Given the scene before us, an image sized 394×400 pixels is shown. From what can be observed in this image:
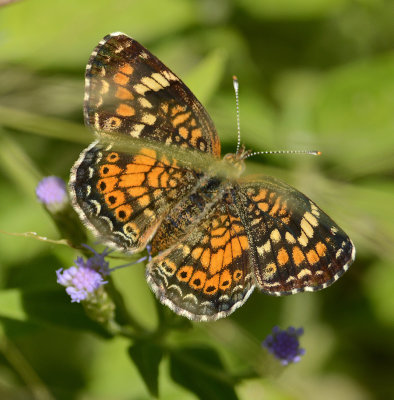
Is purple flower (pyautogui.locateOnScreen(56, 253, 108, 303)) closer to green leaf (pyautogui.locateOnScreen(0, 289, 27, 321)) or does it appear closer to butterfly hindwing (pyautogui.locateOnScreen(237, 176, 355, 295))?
green leaf (pyautogui.locateOnScreen(0, 289, 27, 321))

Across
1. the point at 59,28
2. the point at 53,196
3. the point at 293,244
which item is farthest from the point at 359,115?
the point at 53,196

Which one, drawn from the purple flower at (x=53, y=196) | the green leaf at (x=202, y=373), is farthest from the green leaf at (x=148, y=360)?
the purple flower at (x=53, y=196)

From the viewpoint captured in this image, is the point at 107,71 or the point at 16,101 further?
the point at 16,101

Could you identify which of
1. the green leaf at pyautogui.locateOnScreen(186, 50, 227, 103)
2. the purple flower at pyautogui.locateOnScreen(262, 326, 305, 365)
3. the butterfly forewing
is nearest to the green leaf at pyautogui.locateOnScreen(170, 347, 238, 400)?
the purple flower at pyautogui.locateOnScreen(262, 326, 305, 365)

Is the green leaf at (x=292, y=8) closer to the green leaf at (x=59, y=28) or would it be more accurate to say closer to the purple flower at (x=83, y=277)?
the green leaf at (x=59, y=28)

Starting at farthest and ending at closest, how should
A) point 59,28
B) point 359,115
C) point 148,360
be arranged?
point 359,115, point 59,28, point 148,360

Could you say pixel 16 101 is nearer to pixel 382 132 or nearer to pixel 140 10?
pixel 140 10

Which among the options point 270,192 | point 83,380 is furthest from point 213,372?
point 83,380

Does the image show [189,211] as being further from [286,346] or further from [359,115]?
[359,115]
